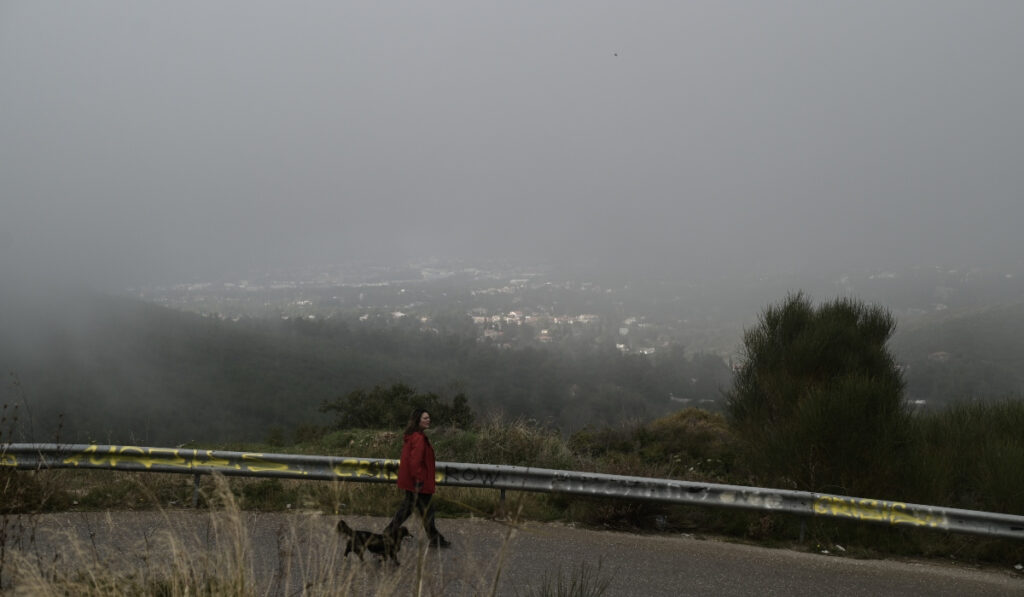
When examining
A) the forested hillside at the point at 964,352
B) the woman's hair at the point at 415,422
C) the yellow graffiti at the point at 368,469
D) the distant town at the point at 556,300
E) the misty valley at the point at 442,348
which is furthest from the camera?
the distant town at the point at 556,300

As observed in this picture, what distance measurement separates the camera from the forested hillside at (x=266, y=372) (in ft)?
187

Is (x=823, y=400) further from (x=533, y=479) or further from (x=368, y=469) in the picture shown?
(x=368, y=469)

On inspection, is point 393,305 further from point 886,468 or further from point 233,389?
point 886,468

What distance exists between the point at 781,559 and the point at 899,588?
96 cm

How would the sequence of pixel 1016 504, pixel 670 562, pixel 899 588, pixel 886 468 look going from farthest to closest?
pixel 886 468, pixel 1016 504, pixel 670 562, pixel 899 588

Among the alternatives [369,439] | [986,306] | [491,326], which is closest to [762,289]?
[986,306]

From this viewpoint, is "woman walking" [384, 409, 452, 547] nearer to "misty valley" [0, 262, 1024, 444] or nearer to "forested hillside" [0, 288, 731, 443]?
"misty valley" [0, 262, 1024, 444]

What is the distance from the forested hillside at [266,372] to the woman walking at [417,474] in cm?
3661

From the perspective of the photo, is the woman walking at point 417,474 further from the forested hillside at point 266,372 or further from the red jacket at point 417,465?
the forested hillside at point 266,372

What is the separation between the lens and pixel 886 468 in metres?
7.88

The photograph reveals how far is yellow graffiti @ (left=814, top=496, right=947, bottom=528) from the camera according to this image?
21.2 ft

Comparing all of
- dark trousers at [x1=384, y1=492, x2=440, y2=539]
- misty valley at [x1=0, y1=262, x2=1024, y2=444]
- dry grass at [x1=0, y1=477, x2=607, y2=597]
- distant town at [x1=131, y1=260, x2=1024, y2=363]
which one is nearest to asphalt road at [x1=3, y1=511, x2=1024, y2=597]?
dry grass at [x1=0, y1=477, x2=607, y2=597]

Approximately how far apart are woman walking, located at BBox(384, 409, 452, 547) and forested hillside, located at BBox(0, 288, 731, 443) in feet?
120

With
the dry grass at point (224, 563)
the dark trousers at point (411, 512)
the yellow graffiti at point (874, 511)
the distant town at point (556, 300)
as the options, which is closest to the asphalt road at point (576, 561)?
the dry grass at point (224, 563)
